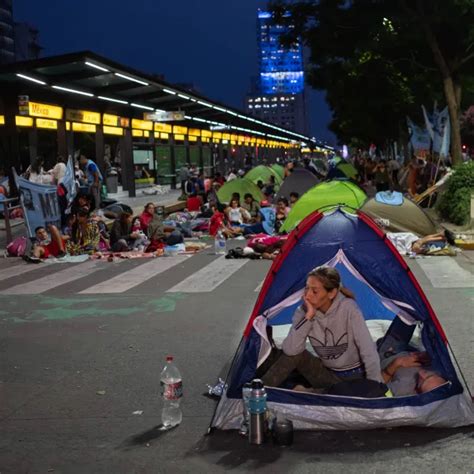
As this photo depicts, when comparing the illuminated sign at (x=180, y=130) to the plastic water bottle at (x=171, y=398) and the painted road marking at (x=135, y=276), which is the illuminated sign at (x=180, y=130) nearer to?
the painted road marking at (x=135, y=276)

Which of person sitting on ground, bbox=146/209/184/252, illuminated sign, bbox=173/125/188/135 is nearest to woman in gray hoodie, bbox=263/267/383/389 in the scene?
person sitting on ground, bbox=146/209/184/252

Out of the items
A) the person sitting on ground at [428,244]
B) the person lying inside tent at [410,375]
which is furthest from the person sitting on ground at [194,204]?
the person lying inside tent at [410,375]

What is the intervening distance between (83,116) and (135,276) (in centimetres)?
1597

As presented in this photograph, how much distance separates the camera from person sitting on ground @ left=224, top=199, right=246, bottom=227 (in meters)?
18.9

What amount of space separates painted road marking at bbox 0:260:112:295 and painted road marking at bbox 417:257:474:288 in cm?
589

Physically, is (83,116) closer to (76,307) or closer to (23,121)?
(23,121)

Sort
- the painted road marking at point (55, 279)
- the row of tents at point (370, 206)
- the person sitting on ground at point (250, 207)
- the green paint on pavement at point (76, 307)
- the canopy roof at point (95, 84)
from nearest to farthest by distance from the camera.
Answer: the green paint on pavement at point (76, 307), the painted road marking at point (55, 279), the row of tents at point (370, 206), the person sitting on ground at point (250, 207), the canopy roof at point (95, 84)

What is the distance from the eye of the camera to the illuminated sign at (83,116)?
2600cm

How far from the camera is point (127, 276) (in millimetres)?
12703

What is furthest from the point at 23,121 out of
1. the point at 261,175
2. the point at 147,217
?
the point at 261,175

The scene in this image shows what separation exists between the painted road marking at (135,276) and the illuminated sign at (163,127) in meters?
23.1

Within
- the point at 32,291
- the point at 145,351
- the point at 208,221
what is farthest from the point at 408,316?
the point at 208,221

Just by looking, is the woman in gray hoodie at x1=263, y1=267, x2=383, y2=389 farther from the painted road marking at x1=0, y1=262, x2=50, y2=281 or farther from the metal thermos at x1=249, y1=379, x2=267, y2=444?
the painted road marking at x1=0, y1=262, x2=50, y2=281

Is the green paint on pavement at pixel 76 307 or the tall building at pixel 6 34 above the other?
the tall building at pixel 6 34
